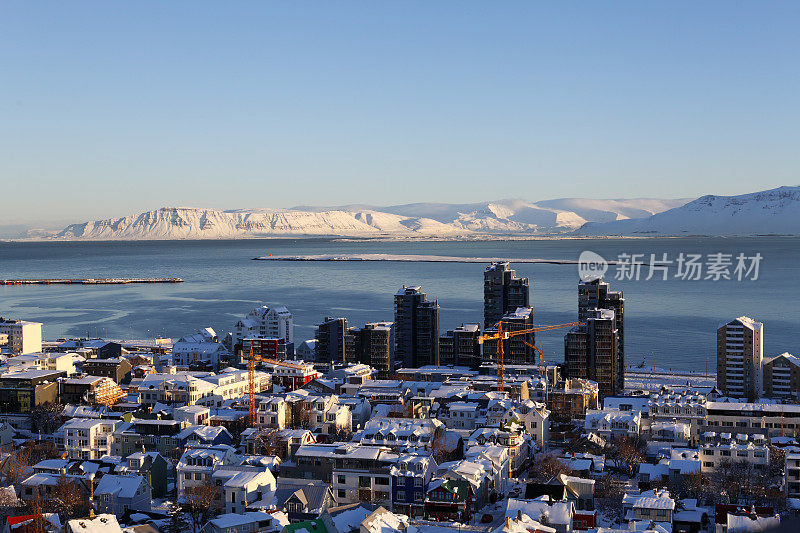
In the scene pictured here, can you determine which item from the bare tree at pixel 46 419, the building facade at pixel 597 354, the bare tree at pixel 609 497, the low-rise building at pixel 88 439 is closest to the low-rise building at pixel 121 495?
the low-rise building at pixel 88 439

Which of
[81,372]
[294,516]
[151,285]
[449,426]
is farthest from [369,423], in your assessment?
[151,285]

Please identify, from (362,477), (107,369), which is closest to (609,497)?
(362,477)

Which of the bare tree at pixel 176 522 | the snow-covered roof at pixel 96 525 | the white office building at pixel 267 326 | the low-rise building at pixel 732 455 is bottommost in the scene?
the bare tree at pixel 176 522

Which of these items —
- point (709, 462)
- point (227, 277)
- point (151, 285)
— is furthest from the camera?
point (227, 277)

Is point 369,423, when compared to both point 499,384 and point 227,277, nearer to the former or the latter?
point 499,384

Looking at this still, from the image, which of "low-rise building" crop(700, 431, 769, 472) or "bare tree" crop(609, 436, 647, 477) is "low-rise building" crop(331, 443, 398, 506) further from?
"low-rise building" crop(700, 431, 769, 472)

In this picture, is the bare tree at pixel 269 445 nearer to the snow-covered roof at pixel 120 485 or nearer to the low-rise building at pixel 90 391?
the snow-covered roof at pixel 120 485

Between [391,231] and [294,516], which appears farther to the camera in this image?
[391,231]

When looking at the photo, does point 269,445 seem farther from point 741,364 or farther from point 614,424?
point 741,364
